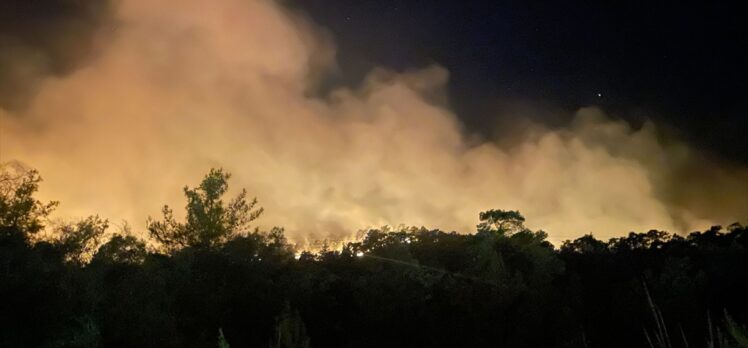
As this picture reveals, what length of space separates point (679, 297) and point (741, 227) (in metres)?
46.1

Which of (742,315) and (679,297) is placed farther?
(679,297)

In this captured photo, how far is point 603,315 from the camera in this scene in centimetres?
→ 2530

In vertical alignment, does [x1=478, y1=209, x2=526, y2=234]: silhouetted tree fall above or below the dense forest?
above

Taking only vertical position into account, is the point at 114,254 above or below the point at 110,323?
above

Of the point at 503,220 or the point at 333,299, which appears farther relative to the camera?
the point at 503,220

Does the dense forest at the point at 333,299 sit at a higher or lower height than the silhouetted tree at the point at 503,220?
lower

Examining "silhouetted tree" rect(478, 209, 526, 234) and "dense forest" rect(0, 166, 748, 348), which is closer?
"dense forest" rect(0, 166, 748, 348)

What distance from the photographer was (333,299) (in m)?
25.3

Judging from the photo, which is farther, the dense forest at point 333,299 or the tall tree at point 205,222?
the tall tree at point 205,222

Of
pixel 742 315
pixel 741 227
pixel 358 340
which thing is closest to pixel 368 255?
pixel 358 340

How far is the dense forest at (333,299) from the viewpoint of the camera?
16.5m

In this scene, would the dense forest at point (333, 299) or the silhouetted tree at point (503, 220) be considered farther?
Result: the silhouetted tree at point (503, 220)

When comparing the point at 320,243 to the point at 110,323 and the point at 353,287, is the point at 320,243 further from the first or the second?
the point at 110,323

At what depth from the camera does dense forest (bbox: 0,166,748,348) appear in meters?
16.5
